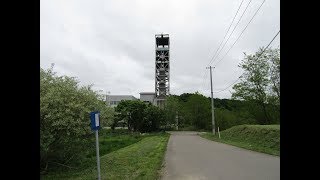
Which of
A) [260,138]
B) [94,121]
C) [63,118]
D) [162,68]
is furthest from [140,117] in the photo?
[94,121]

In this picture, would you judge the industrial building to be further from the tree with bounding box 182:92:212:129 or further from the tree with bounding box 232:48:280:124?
the tree with bounding box 232:48:280:124

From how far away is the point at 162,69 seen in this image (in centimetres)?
10012

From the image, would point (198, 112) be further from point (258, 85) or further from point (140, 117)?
point (258, 85)

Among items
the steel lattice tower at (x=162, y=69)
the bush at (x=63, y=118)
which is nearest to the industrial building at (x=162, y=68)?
the steel lattice tower at (x=162, y=69)

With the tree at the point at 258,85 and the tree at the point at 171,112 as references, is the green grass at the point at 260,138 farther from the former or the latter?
the tree at the point at 171,112

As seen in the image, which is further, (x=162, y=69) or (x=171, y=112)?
(x=162, y=69)

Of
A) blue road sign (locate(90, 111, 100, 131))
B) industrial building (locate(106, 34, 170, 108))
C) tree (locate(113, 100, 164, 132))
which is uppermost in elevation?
industrial building (locate(106, 34, 170, 108))

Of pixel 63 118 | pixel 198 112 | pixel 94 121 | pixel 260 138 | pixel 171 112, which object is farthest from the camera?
pixel 171 112

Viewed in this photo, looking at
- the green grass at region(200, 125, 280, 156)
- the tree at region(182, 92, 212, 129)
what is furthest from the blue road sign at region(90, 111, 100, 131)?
the tree at region(182, 92, 212, 129)

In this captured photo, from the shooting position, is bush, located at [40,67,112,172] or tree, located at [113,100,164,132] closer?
bush, located at [40,67,112,172]

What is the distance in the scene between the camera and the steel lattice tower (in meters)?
97.8

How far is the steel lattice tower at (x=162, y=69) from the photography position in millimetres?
97750
